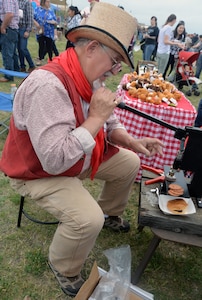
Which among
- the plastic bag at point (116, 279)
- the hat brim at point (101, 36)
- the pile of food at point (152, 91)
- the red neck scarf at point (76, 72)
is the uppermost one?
the hat brim at point (101, 36)

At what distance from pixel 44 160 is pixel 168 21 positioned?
6580 mm

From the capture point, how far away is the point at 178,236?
1499 mm

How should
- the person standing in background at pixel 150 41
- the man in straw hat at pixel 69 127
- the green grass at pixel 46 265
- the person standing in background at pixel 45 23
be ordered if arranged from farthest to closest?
1. the person standing in background at pixel 150 41
2. the person standing in background at pixel 45 23
3. the green grass at pixel 46 265
4. the man in straw hat at pixel 69 127

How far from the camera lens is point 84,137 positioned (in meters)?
1.30

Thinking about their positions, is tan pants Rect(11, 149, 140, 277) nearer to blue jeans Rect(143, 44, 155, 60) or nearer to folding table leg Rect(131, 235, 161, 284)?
folding table leg Rect(131, 235, 161, 284)

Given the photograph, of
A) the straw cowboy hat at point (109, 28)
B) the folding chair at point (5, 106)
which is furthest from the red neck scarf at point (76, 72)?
the folding chair at point (5, 106)

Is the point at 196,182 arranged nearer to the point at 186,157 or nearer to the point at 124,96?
the point at 186,157

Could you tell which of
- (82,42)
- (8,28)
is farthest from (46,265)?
(8,28)

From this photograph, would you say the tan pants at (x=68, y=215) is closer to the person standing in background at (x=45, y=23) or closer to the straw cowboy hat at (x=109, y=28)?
the straw cowboy hat at (x=109, y=28)

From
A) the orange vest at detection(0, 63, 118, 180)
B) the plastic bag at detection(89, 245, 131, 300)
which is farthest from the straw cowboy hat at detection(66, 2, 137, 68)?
the plastic bag at detection(89, 245, 131, 300)

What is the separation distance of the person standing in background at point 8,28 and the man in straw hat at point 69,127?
13.2ft

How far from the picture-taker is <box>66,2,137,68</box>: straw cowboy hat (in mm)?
1282

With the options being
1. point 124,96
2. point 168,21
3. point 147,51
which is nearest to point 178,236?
point 124,96

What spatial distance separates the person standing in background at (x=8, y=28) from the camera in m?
4.72
